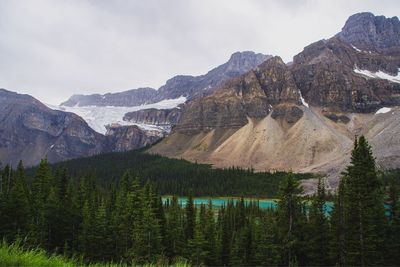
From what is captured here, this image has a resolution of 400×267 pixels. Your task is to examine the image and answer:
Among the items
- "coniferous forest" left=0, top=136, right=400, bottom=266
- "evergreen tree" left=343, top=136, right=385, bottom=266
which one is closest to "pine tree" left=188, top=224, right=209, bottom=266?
"coniferous forest" left=0, top=136, right=400, bottom=266

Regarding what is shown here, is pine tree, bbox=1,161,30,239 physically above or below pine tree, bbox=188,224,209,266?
above

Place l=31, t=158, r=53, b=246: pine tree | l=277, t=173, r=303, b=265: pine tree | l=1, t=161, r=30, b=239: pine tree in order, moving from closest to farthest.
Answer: l=277, t=173, r=303, b=265: pine tree
l=1, t=161, r=30, b=239: pine tree
l=31, t=158, r=53, b=246: pine tree

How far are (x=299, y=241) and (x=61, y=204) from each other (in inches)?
1320

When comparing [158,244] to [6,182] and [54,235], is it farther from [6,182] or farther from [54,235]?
[6,182]

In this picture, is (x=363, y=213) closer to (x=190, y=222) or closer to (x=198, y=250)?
(x=198, y=250)

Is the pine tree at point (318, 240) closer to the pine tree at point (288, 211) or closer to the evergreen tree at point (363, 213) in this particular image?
the pine tree at point (288, 211)

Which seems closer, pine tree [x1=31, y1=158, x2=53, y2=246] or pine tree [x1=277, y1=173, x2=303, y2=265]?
pine tree [x1=277, y1=173, x2=303, y2=265]

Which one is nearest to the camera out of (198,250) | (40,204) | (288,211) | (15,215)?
(288,211)

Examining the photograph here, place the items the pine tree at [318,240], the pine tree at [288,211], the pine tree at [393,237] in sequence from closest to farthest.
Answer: the pine tree at [393,237] → the pine tree at [288,211] → the pine tree at [318,240]

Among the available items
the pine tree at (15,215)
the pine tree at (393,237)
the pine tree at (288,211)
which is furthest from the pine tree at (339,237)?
the pine tree at (15,215)

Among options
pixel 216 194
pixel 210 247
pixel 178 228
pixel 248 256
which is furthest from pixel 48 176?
pixel 216 194

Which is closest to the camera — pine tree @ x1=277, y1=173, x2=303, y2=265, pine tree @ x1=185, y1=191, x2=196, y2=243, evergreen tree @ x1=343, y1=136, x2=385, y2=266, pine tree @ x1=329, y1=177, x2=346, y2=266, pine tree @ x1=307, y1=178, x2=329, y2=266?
evergreen tree @ x1=343, y1=136, x2=385, y2=266

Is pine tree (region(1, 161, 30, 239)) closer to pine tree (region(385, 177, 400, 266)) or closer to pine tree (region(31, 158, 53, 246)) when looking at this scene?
pine tree (region(31, 158, 53, 246))

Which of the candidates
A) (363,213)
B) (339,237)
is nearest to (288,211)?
(339,237)
